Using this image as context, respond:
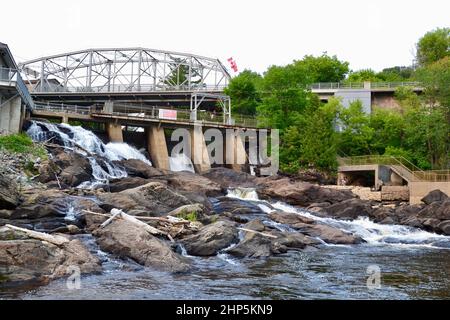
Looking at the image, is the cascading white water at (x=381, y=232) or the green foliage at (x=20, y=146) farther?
the green foliage at (x=20, y=146)

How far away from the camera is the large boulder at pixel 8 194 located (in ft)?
66.1

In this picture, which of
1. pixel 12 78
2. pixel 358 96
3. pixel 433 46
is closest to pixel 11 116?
pixel 12 78

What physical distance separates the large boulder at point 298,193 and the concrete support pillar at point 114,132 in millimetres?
14247

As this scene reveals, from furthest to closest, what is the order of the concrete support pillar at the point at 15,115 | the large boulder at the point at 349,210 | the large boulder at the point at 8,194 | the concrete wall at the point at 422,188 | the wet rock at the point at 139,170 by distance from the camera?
the concrete wall at the point at 422,188 < the wet rock at the point at 139,170 < the concrete support pillar at the point at 15,115 < the large boulder at the point at 349,210 < the large boulder at the point at 8,194

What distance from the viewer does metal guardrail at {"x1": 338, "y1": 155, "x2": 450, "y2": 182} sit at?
3906 cm

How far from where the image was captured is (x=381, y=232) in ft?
93.9

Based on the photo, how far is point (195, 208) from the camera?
23.5m

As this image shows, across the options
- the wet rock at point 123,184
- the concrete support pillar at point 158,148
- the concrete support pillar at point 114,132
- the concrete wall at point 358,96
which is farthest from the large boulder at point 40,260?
the concrete wall at point 358,96

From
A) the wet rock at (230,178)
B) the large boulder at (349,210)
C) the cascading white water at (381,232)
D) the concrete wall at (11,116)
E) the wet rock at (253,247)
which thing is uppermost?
the concrete wall at (11,116)

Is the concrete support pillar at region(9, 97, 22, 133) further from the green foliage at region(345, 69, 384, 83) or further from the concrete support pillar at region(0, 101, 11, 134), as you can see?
the green foliage at region(345, 69, 384, 83)

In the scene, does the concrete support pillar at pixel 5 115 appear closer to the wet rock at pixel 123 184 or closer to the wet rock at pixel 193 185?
the wet rock at pixel 123 184

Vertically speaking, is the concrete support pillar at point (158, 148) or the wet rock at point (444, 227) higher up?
the concrete support pillar at point (158, 148)

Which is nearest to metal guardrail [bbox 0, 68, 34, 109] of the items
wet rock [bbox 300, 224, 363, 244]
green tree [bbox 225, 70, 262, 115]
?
wet rock [bbox 300, 224, 363, 244]

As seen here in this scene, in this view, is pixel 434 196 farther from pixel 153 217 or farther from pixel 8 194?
pixel 8 194
